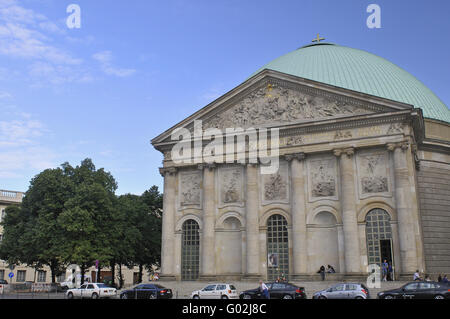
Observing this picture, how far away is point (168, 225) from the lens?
4422cm

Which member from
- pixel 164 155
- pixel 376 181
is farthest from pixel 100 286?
pixel 376 181

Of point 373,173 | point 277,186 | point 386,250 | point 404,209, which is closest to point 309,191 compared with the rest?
point 277,186

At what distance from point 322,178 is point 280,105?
731 cm

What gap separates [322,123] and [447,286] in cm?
1750

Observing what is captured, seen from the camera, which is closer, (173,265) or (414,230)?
(414,230)

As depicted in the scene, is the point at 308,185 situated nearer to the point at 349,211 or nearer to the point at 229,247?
the point at 349,211

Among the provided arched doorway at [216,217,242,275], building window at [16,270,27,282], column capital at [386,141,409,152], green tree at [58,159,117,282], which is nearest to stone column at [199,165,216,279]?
arched doorway at [216,217,242,275]

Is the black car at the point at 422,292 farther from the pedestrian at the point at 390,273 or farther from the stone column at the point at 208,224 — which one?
the stone column at the point at 208,224

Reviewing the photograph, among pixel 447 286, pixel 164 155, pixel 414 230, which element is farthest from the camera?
pixel 164 155

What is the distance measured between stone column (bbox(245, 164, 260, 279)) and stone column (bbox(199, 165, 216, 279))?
10.8 feet

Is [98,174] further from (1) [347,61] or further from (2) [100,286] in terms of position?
(1) [347,61]

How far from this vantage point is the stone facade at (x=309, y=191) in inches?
1442

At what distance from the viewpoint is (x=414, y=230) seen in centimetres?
3531
